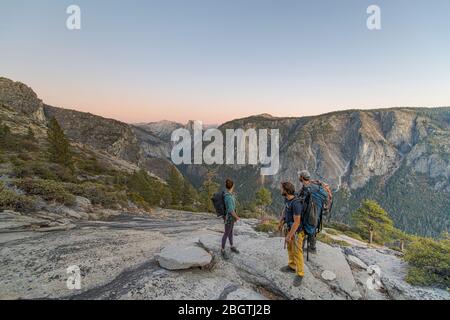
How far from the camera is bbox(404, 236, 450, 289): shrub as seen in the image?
356 inches

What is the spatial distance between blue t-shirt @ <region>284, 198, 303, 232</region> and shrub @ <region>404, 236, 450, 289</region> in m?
5.89

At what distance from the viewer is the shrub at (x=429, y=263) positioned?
9.03m

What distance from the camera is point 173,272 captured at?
302 inches

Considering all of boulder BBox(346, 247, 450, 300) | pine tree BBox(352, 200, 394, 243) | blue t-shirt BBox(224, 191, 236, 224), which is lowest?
pine tree BBox(352, 200, 394, 243)

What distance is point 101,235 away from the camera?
11664 mm

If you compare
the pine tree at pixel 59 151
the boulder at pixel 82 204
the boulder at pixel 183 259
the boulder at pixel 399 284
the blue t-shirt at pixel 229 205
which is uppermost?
the pine tree at pixel 59 151

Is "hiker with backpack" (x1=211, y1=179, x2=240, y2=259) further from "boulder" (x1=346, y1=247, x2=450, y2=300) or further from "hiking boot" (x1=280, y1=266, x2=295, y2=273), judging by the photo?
"boulder" (x1=346, y1=247, x2=450, y2=300)

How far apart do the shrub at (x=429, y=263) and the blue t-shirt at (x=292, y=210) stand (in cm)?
589

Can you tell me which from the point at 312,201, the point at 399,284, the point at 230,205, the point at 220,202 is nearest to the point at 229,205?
the point at 230,205

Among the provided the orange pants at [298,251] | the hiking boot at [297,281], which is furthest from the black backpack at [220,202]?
the hiking boot at [297,281]

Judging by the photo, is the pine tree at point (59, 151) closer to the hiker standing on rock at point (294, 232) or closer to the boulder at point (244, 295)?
the boulder at point (244, 295)

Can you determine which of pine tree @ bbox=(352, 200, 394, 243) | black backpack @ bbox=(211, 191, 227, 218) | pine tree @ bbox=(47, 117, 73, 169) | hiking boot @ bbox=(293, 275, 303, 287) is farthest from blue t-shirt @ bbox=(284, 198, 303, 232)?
pine tree @ bbox=(47, 117, 73, 169)
